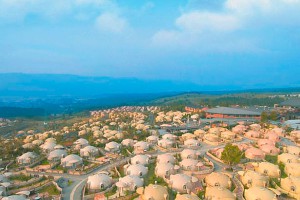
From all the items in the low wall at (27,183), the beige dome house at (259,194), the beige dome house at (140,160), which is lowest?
the low wall at (27,183)

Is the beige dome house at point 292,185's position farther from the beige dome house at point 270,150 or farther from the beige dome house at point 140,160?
the beige dome house at point 140,160

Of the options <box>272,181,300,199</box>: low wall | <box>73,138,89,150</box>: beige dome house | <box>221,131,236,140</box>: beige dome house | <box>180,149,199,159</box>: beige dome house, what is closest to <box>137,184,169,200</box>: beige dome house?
<box>272,181,300,199</box>: low wall

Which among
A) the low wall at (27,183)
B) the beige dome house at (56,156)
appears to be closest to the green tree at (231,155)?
the low wall at (27,183)

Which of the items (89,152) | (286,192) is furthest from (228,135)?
(89,152)

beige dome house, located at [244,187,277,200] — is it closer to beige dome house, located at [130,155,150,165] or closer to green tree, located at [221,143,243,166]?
green tree, located at [221,143,243,166]

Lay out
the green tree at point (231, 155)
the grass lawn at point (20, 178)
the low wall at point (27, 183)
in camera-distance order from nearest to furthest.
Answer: the low wall at point (27, 183) → the grass lawn at point (20, 178) → the green tree at point (231, 155)

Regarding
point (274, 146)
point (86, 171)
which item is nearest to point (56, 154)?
point (86, 171)

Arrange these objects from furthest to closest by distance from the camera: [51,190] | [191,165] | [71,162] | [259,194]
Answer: [71,162] < [191,165] < [51,190] < [259,194]

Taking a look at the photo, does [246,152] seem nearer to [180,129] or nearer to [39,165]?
[180,129]

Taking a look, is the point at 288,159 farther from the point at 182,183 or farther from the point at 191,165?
the point at 182,183
